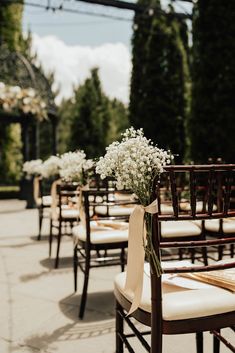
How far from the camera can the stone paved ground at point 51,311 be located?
2.60m

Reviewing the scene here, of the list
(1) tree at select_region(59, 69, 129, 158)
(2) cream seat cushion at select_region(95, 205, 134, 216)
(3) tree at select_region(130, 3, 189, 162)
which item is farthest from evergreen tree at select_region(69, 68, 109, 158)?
(2) cream seat cushion at select_region(95, 205, 134, 216)

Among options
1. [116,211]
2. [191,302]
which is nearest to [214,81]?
[116,211]

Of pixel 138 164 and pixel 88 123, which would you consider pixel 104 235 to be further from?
pixel 88 123

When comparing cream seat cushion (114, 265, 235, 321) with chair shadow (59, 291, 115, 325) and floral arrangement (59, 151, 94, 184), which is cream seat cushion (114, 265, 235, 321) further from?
floral arrangement (59, 151, 94, 184)

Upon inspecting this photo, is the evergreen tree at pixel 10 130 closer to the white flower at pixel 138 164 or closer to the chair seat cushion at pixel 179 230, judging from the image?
the chair seat cushion at pixel 179 230

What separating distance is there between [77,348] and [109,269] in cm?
197

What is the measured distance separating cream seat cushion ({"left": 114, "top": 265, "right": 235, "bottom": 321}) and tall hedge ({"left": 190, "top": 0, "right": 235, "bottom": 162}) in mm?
5638

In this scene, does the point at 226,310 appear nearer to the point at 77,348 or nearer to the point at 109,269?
the point at 77,348

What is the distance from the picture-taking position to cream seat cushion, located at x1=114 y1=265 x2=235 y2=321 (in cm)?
160

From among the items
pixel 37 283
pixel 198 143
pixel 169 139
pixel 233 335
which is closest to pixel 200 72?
pixel 198 143

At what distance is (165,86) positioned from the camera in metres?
12.3

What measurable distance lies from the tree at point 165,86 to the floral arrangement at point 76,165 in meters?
8.00

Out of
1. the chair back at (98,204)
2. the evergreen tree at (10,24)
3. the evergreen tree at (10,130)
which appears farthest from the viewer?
the evergreen tree at (10,130)

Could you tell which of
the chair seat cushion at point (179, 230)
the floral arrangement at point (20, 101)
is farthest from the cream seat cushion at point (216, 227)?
the floral arrangement at point (20, 101)
